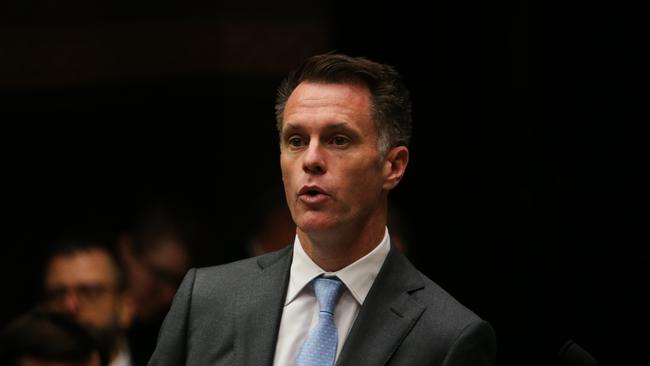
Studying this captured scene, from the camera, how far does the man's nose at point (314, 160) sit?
2.63 m

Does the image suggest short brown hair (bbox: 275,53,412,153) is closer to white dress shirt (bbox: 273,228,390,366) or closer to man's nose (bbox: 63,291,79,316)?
white dress shirt (bbox: 273,228,390,366)

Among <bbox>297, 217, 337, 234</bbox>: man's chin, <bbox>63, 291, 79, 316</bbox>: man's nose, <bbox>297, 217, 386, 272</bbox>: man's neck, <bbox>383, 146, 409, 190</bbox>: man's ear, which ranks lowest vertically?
<bbox>63, 291, 79, 316</bbox>: man's nose

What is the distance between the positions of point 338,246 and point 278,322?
0.23 metres

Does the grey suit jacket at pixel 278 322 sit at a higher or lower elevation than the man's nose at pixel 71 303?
higher

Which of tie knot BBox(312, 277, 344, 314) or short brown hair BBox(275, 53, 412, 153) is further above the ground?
short brown hair BBox(275, 53, 412, 153)

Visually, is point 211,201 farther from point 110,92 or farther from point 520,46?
point 520,46

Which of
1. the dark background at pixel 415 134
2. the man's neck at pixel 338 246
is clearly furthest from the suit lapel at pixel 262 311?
the dark background at pixel 415 134

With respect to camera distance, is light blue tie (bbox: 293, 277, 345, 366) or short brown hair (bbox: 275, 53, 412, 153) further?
short brown hair (bbox: 275, 53, 412, 153)

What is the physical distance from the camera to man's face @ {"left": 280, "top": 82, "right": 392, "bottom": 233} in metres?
2.64

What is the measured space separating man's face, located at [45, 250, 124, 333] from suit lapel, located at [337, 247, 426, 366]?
6.27 ft

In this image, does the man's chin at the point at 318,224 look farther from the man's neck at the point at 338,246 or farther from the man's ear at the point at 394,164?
the man's ear at the point at 394,164

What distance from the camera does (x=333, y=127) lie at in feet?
8.73

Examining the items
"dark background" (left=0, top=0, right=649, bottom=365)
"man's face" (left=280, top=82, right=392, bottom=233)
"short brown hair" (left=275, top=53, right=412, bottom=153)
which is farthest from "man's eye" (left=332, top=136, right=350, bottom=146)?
"dark background" (left=0, top=0, right=649, bottom=365)

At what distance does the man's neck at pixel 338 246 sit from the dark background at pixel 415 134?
56.4 inches
